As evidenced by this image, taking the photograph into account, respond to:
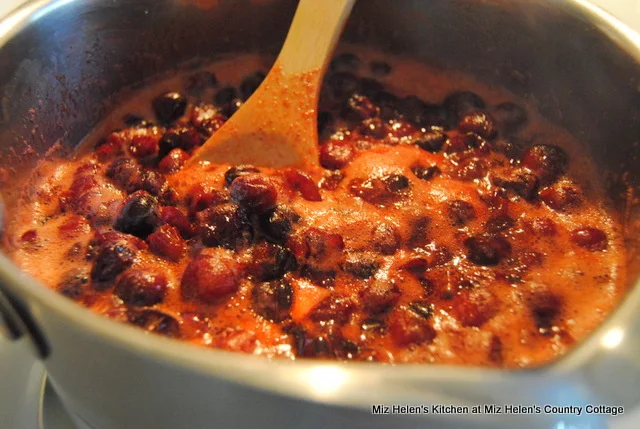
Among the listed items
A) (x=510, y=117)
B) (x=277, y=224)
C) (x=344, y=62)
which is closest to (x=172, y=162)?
(x=277, y=224)

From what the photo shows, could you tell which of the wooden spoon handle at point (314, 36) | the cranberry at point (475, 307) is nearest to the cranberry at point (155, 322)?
the cranberry at point (475, 307)

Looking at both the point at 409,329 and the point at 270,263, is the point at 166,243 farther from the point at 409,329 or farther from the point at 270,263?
the point at 409,329

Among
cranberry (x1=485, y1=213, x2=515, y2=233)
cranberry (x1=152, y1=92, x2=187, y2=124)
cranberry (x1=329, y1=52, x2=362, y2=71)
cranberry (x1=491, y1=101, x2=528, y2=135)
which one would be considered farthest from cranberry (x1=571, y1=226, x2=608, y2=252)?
cranberry (x1=152, y1=92, x2=187, y2=124)

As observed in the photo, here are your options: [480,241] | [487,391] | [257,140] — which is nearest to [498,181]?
[480,241]

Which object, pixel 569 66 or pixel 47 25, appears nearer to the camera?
pixel 47 25

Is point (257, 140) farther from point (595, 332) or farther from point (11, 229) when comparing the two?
point (595, 332)

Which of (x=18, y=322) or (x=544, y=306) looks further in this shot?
(x=544, y=306)

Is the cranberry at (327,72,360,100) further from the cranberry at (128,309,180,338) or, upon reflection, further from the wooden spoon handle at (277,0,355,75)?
the cranberry at (128,309,180,338)

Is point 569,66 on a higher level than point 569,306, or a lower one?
higher
